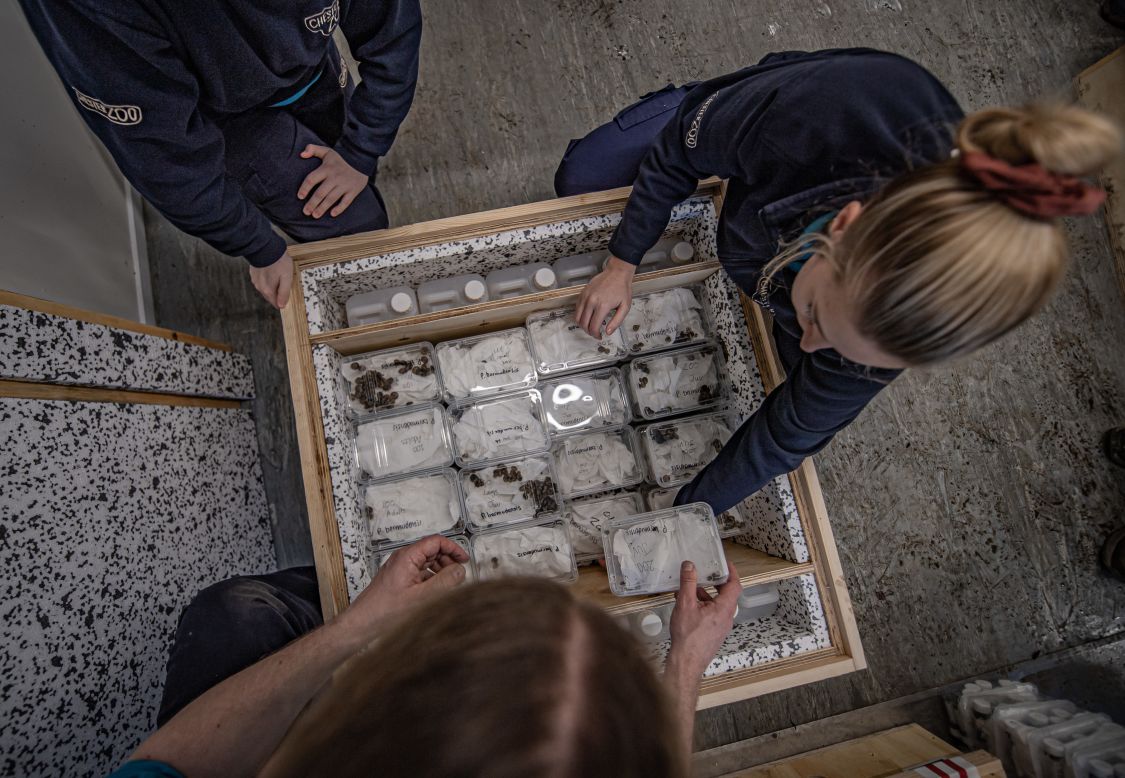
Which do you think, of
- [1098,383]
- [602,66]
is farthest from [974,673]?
[602,66]

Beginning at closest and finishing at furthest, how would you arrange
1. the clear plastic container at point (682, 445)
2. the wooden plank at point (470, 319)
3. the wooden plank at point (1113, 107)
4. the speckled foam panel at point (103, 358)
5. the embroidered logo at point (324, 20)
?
the embroidered logo at point (324, 20) < the speckled foam panel at point (103, 358) < the wooden plank at point (470, 319) < the clear plastic container at point (682, 445) < the wooden plank at point (1113, 107)

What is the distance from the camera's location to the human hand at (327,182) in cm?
154

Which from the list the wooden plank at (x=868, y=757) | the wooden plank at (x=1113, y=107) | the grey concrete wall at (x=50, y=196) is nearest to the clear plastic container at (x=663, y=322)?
the wooden plank at (x=868, y=757)

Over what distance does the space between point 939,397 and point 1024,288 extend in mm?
1827

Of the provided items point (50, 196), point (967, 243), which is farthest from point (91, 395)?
point (967, 243)

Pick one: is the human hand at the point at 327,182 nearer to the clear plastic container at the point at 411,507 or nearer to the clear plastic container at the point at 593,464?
the clear plastic container at the point at 411,507

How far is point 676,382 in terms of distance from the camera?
68.1 inches

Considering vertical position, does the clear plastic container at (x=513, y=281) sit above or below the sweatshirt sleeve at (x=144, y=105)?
below

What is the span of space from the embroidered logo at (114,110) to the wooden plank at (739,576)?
124 cm

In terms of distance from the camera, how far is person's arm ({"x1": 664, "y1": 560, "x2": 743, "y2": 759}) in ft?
3.84

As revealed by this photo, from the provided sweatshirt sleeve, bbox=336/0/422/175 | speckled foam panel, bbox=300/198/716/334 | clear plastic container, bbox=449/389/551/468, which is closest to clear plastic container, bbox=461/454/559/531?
clear plastic container, bbox=449/389/551/468

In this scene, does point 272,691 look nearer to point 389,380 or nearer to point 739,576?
point 389,380

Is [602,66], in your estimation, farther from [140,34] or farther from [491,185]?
[140,34]

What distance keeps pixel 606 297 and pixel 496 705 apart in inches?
45.6
